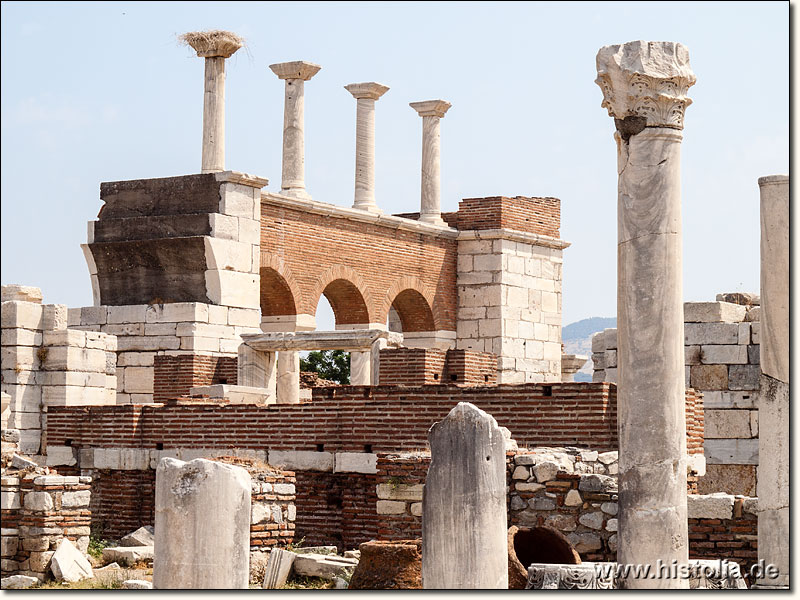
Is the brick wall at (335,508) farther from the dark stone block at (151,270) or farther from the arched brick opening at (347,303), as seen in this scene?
the arched brick opening at (347,303)

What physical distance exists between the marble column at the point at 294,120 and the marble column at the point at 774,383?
16.8 meters

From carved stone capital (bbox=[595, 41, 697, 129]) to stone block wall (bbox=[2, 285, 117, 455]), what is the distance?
12.1 metres

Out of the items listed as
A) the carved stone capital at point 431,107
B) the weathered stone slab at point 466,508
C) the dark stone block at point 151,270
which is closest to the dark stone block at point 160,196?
the dark stone block at point 151,270

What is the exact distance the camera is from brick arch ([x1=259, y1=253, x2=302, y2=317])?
24172 millimetres

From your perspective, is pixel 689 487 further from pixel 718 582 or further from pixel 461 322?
pixel 461 322

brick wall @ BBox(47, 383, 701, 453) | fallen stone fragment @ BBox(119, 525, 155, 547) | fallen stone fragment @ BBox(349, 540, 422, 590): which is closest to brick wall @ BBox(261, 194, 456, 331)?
brick wall @ BBox(47, 383, 701, 453)

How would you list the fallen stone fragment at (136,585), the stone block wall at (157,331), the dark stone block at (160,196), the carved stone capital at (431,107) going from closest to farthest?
the fallen stone fragment at (136,585)
the stone block wall at (157,331)
the dark stone block at (160,196)
the carved stone capital at (431,107)

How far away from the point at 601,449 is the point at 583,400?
0.47 metres

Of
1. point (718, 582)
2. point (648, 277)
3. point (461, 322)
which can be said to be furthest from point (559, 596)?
point (461, 322)

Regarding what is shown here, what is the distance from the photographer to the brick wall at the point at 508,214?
2805cm

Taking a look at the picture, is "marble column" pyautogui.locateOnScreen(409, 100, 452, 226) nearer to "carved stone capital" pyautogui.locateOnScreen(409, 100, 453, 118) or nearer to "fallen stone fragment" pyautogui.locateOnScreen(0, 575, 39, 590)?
"carved stone capital" pyautogui.locateOnScreen(409, 100, 453, 118)

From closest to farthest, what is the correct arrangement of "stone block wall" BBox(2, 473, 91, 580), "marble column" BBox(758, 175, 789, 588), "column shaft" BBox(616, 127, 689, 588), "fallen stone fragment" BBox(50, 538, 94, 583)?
"column shaft" BBox(616, 127, 689, 588), "marble column" BBox(758, 175, 789, 588), "fallen stone fragment" BBox(50, 538, 94, 583), "stone block wall" BBox(2, 473, 91, 580)

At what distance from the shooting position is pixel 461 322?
28344mm

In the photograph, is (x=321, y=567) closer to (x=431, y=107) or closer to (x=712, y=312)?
(x=712, y=312)
